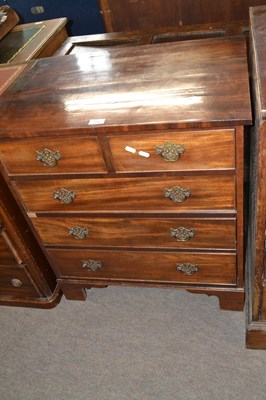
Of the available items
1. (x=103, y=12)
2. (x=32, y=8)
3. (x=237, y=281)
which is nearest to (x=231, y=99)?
(x=237, y=281)

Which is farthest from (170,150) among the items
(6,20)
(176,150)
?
(6,20)

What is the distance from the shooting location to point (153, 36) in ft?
6.65

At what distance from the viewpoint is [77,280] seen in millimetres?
2004

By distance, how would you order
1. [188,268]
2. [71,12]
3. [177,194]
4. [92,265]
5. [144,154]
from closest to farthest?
[144,154], [177,194], [188,268], [92,265], [71,12]

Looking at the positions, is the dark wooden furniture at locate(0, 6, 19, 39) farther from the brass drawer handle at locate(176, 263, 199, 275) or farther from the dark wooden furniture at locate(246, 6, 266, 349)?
the brass drawer handle at locate(176, 263, 199, 275)

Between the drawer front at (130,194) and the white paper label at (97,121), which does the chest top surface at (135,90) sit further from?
the drawer front at (130,194)

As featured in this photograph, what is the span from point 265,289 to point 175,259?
42 cm

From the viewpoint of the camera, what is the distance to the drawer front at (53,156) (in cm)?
135

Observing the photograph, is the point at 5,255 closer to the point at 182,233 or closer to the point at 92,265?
the point at 92,265

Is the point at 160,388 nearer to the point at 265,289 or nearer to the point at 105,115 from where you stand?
the point at 265,289

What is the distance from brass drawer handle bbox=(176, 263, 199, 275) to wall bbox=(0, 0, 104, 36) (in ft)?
11.0

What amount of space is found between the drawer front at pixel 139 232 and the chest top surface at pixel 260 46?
0.57 meters

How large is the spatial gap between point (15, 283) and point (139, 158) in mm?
1139

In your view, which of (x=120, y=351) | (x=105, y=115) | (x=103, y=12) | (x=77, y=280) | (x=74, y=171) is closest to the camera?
(x=105, y=115)
